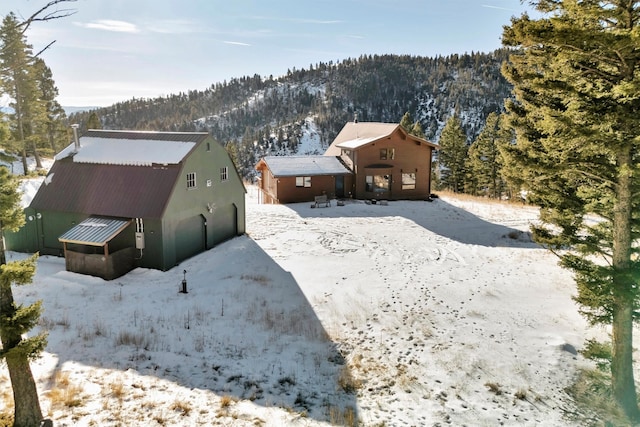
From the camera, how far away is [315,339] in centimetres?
1435

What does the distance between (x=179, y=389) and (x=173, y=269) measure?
35.3ft

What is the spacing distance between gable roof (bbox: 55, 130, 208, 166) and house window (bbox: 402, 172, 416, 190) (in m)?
22.9

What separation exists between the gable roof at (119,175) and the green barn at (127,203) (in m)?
0.06

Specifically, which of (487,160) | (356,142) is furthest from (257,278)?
(487,160)

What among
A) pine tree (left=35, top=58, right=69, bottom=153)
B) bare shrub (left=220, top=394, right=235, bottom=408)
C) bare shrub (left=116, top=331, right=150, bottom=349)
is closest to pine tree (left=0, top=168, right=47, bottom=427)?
bare shrub (left=220, top=394, right=235, bottom=408)

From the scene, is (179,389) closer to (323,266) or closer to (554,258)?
(323,266)

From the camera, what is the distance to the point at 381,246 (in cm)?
2512

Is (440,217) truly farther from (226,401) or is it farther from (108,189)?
(226,401)

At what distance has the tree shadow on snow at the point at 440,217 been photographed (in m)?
27.4

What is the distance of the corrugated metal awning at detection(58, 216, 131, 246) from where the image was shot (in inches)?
750

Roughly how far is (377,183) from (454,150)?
23.6m

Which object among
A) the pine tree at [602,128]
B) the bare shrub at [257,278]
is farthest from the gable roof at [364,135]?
the pine tree at [602,128]

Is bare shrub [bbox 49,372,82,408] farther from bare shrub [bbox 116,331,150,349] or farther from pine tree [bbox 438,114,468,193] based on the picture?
pine tree [bbox 438,114,468,193]

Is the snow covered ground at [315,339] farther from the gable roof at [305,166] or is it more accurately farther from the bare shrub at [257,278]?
the gable roof at [305,166]
